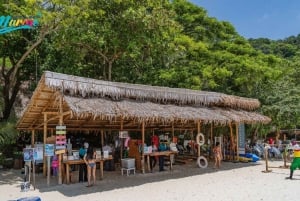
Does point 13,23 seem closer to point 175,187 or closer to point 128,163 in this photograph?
point 128,163

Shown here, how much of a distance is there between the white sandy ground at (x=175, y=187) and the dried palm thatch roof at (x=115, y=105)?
6.60ft

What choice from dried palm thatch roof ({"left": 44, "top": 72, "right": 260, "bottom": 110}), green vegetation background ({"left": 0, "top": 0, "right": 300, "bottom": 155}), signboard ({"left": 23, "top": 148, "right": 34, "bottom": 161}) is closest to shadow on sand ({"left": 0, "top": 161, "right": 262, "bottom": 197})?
signboard ({"left": 23, "top": 148, "right": 34, "bottom": 161})

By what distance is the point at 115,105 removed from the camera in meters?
10.9

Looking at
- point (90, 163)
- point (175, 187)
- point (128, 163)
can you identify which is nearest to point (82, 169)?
point (90, 163)

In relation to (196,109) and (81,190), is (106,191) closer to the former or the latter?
(81,190)

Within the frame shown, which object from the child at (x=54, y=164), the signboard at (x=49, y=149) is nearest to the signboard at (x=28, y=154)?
the signboard at (x=49, y=149)

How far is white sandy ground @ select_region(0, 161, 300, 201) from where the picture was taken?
8.19m

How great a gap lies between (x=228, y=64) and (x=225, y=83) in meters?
1.28

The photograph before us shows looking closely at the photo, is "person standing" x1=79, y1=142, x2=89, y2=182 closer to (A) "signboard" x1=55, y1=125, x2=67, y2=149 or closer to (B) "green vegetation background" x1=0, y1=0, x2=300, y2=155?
(A) "signboard" x1=55, y1=125, x2=67, y2=149

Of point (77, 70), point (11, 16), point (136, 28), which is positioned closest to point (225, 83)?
point (136, 28)

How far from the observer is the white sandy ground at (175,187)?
26.9 feet

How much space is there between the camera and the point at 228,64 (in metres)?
20.8

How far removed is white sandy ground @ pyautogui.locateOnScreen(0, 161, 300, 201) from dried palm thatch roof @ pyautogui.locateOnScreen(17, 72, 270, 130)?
2010mm

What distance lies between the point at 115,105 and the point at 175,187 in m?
3.26
